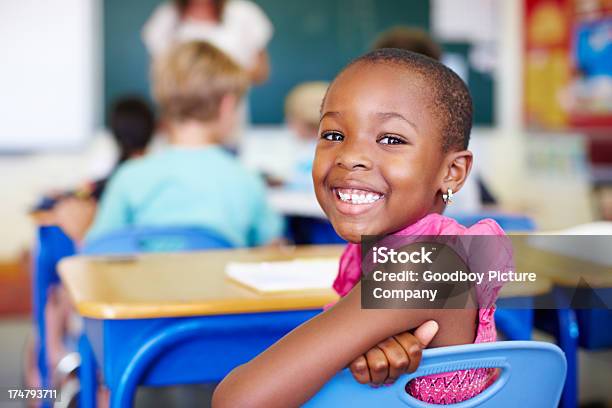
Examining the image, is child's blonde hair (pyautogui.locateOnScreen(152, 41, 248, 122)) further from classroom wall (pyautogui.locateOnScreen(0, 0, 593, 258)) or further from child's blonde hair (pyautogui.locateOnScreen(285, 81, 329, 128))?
classroom wall (pyautogui.locateOnScreen(0, 0, 593, 258))

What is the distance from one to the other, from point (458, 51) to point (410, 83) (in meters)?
4.69

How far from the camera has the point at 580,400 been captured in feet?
9.31

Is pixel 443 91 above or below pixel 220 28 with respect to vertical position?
below

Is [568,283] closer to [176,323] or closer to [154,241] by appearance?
[176,323]

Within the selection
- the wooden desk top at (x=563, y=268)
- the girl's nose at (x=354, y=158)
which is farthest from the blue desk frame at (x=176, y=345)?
the girl's nose at (x=354, y=158)

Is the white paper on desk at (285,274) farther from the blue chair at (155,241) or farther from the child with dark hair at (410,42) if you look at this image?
the child with dark hair at (410,42)

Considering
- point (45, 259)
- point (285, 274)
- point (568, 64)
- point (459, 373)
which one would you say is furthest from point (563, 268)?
point (568, 64)

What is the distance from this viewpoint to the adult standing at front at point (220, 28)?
193 inches

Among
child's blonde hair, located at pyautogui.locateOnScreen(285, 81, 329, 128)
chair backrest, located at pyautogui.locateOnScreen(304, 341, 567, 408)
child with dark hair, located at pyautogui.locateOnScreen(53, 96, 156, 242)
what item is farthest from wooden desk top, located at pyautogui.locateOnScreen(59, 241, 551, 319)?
child's blonde hair, located at pyautogui.locateOnScreen(285, 81, 329, 128)

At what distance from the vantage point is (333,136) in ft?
3.29

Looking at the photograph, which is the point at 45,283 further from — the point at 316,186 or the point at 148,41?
the point at 148,41

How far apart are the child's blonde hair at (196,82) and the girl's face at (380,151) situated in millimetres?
1550

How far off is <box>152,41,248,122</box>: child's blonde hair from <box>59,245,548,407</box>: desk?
1.04 meters

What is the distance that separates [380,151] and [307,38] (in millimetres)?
4345
